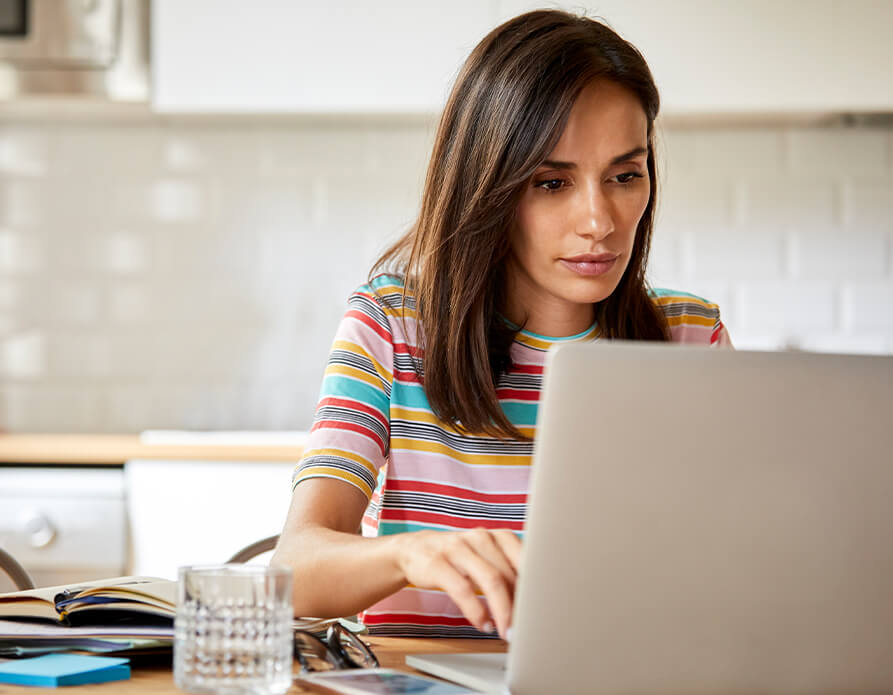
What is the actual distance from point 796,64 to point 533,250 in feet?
4.55

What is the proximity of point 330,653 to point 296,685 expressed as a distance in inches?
2.6

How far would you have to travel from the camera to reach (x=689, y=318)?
1.56 meters

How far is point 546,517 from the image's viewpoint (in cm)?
65

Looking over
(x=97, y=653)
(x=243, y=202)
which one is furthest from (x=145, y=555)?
(x=97, y=653)

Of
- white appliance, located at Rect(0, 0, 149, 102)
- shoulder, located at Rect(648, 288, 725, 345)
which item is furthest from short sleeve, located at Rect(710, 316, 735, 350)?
white appliance, located at Rect(0, 0, 149, 102)

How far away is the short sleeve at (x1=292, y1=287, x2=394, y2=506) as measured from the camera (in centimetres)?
121

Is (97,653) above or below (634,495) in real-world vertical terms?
below

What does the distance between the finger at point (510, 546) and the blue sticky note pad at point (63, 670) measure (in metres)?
0.29

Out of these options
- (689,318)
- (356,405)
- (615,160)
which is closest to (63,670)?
(356,405)

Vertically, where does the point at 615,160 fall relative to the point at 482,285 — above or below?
above

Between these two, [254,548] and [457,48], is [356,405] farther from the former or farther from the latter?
[457,48]

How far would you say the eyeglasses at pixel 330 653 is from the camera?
83 centimetres

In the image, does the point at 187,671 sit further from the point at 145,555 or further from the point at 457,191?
the point at 145,555

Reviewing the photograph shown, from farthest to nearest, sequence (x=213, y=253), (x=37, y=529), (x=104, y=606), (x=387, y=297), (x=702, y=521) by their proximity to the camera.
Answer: (x=213, y=253)
(x=37, y=529)
(x=387, y=297)
(x=104, y=606)
(x=702, y=521)
